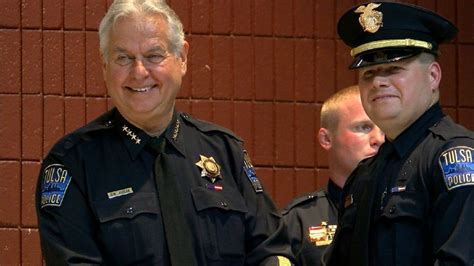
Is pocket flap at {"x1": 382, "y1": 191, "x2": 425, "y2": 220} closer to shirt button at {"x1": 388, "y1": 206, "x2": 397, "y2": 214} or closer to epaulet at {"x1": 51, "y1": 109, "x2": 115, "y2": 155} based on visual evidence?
shirt button at {"x1": 388, "y1": 206, "x2": 397, "y2": 214}

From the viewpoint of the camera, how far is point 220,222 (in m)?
4.75

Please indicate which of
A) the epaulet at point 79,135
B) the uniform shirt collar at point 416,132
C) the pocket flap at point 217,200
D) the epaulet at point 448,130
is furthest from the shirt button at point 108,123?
the epaulet at point 448,130

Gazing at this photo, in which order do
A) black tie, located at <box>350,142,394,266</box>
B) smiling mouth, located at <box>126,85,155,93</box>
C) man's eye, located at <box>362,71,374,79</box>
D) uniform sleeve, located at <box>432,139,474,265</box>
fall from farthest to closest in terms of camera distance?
1. smiling mouth, located at <box>126,85,155,93</box>
2. man's eye, located at <box>362,71,374,79</box>
3. black tie, located at <box>350,142,394,266</box>
4. uniform sleeve, located at <box>432,139,474,265</box>

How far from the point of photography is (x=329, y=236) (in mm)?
5816

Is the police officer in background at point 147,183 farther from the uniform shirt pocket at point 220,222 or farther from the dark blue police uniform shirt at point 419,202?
the dark blue police uniform shirt at point 419,202

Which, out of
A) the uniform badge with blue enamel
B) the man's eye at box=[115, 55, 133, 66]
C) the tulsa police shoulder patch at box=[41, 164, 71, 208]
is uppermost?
the man's eye at box=[115, 55, 133, 66]

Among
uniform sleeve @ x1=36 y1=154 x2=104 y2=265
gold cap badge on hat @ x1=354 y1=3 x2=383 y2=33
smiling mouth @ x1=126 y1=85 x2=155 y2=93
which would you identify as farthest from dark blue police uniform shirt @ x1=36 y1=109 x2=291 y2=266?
gold cap badge on hat @ x1=354 y1=3 x2=383 y2=33

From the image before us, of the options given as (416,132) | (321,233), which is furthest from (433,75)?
(321,233)

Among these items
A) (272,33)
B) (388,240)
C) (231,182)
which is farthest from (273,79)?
(388,240)

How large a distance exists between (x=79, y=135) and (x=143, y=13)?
53 centimetres

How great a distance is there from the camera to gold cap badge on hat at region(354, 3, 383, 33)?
4.66 metres

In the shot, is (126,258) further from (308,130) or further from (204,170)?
(308,130)

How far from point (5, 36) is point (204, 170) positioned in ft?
7.93

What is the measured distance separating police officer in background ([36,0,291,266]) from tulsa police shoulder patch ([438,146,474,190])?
816 millimetres
